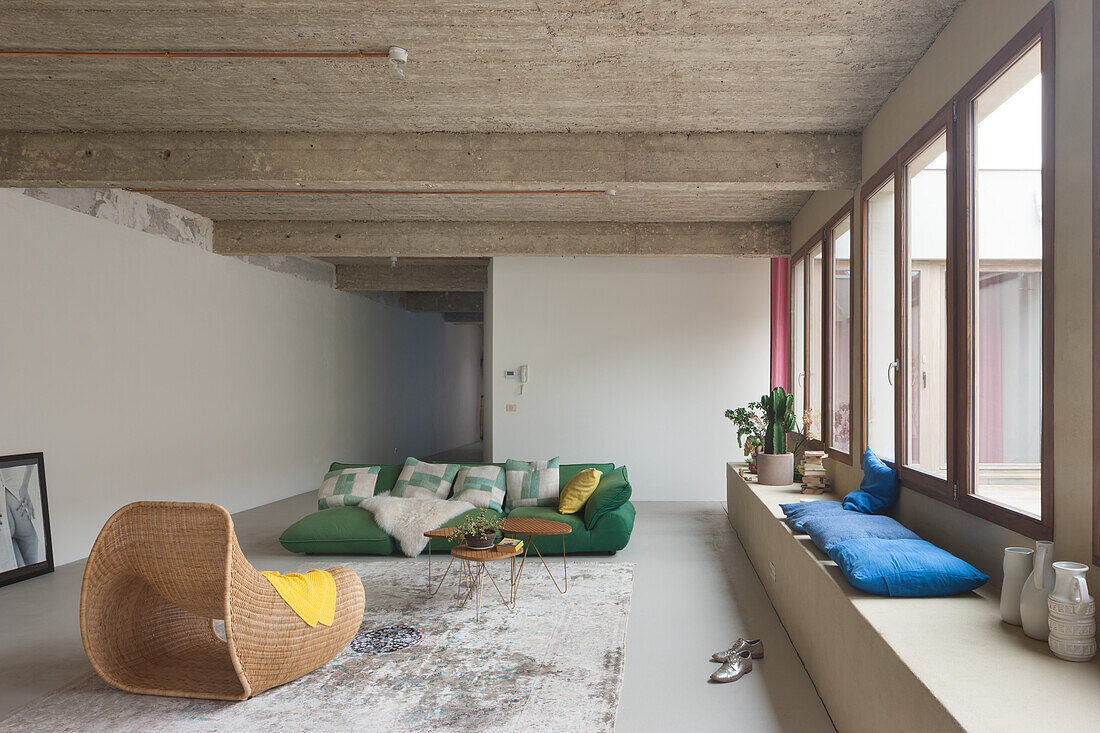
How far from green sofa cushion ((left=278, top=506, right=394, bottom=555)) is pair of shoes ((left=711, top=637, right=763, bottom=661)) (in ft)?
9.79

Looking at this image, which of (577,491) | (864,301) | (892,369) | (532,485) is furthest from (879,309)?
(532,485)

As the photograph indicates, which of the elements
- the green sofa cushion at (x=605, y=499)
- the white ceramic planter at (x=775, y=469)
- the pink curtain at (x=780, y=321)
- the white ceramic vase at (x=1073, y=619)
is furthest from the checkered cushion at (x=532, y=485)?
the white ceramic vase at (x=1073, y=619)

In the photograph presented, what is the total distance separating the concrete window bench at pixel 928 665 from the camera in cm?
178

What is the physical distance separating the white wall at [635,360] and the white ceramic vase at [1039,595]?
6393 millimetres

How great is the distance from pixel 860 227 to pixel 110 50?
4.66m

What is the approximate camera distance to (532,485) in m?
6.32

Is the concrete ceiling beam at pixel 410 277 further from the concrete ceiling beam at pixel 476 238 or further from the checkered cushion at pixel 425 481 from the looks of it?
the checkered cushion at pixel 425 481

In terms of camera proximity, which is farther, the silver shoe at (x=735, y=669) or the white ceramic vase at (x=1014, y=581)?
the silver shoe at (x=735, y=669)

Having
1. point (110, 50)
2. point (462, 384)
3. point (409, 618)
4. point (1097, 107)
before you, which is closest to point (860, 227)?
point (1097, 107)

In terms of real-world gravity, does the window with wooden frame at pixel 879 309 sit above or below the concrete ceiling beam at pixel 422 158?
below

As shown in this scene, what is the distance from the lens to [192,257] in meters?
7.27

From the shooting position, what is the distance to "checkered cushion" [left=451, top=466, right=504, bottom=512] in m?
6.11

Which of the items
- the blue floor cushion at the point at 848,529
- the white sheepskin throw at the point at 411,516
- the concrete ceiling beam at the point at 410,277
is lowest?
→ the white sheepskin throw at the point at 411,516

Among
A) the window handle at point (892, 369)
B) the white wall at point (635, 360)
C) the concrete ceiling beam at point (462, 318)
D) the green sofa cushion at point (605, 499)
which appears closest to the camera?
the window handle at point (892, 369)
